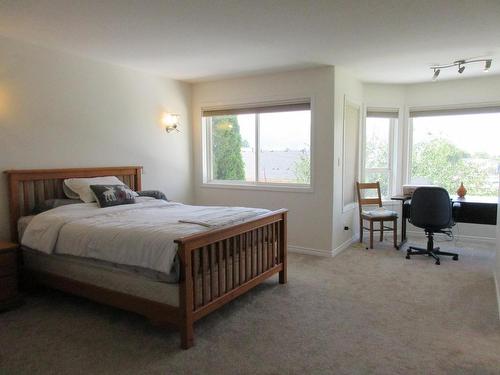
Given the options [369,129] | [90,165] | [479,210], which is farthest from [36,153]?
[479,210]

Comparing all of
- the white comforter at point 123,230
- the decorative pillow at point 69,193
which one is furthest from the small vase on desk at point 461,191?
the decorative pillow at point 69,193

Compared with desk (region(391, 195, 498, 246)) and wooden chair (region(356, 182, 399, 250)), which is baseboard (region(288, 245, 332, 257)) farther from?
desk (region(391, 195, 498, 246))

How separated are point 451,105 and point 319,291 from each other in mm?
3738

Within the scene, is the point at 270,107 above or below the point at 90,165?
above

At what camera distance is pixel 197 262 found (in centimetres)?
253

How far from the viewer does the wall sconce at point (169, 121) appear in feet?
16.6

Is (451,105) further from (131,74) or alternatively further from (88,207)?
(88,207)

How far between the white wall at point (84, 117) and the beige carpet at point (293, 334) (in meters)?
1.40

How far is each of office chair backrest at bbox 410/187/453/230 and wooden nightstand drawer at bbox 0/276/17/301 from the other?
4.19 m

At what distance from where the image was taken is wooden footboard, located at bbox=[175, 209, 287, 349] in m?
2.41

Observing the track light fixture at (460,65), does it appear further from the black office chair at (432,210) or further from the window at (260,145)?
the window at (260,145)

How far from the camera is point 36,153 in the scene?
142 inches

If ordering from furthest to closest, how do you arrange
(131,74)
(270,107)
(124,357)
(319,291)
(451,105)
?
(451,105) < (270,107) < (131,74) < (319,291) < (124,357)

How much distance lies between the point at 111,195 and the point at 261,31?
7.05 ft
